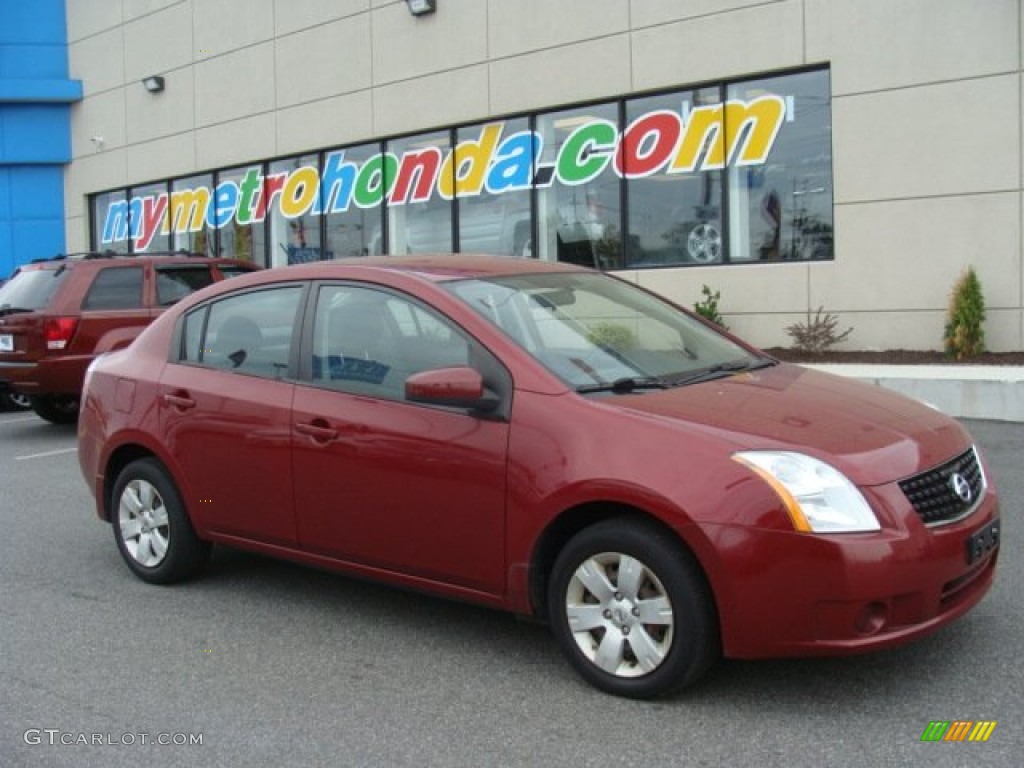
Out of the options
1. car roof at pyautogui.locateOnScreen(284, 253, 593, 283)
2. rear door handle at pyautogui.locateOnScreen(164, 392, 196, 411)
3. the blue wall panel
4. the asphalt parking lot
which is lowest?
the asphalt parking lot

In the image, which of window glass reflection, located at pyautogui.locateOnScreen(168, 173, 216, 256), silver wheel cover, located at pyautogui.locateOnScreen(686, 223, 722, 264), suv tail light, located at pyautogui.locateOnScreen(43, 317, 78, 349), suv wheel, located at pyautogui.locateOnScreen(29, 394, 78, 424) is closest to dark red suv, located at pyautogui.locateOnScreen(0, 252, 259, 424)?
suv tail light, located at pyautogui.locateOnScreen(43, 317, 78, 349)

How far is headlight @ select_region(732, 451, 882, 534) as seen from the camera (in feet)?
11.7

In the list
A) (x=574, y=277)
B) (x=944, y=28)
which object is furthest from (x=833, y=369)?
(x=574, y=277)

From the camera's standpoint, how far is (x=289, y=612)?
5.14 meters

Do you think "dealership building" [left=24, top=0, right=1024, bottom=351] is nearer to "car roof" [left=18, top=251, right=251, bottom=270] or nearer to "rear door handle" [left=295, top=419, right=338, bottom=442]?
"car roof" [left=18, top=251, right=251, bottom=270]

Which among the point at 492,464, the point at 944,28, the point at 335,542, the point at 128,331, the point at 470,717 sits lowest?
the point at 470,717

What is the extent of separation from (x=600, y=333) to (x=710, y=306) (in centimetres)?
985

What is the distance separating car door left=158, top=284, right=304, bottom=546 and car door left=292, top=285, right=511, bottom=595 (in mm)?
141

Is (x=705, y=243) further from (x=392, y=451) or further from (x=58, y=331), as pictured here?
(x=392, y=451)

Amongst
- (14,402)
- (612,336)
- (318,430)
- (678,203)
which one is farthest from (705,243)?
(318,430)

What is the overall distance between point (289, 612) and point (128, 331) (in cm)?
688

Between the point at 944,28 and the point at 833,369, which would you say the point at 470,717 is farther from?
the point at 944,28

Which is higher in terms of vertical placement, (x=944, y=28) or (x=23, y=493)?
(x=944, y=28)

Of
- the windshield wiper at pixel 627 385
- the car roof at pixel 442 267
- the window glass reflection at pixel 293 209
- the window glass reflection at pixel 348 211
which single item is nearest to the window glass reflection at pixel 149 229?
the window glass reflection at pixel 293 209
